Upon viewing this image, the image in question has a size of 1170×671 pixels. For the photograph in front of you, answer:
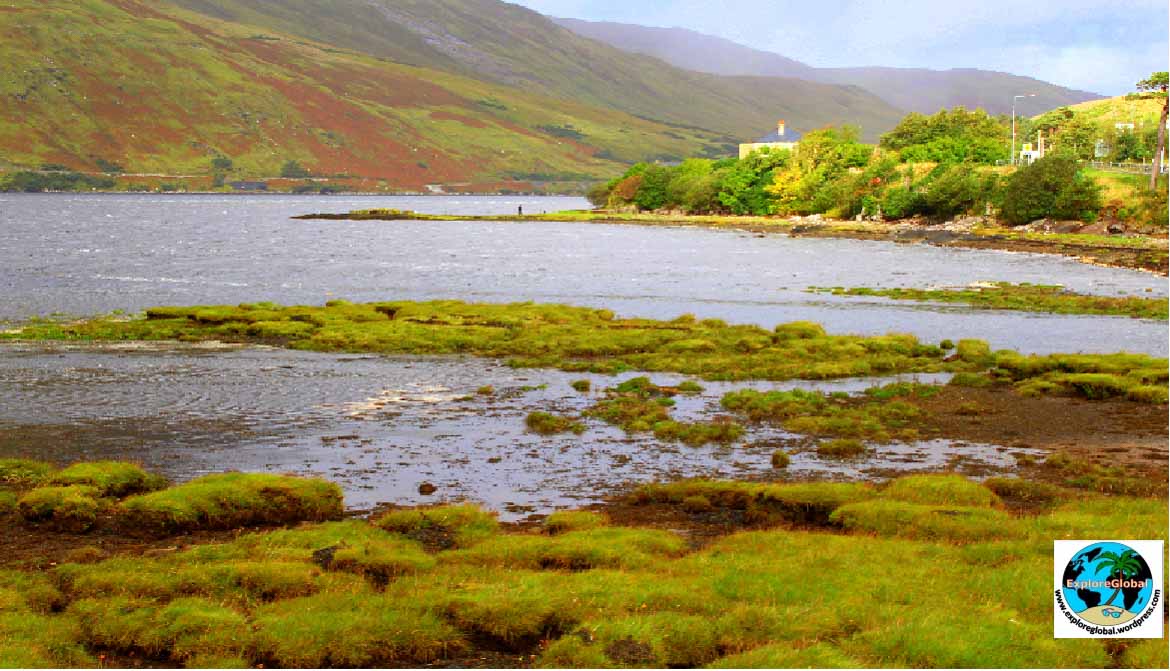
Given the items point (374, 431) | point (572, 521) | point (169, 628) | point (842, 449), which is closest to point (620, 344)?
point (374, 431)

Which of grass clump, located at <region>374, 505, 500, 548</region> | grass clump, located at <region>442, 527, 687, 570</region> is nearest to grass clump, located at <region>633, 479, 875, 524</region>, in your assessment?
grass clump, located at <region>442, 527, 687, 570</region>

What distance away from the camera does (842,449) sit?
3309cm

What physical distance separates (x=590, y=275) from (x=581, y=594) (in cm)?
8673

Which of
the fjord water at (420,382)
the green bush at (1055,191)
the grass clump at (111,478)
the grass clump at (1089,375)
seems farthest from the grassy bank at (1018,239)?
the grass clump at (111,478)

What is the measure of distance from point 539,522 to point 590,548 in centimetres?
379

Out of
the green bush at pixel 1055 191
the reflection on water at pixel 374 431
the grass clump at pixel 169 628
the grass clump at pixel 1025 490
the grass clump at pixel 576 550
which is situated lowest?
the reflection on water at pixel 374 431

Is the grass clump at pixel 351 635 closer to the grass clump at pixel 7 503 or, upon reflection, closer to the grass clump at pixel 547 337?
the grass clump at pixel 7 503

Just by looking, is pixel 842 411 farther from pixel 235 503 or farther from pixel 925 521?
pixel 235 503

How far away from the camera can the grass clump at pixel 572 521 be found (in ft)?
78.3

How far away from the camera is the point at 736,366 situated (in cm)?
4881

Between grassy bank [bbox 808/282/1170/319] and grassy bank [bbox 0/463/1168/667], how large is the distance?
5181 cm

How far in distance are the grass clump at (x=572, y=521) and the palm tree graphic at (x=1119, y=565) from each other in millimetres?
10659

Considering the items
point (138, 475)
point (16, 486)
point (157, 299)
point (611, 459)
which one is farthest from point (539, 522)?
point (157, 299)

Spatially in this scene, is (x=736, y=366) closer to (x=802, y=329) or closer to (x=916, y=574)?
(x=802, y=329)
